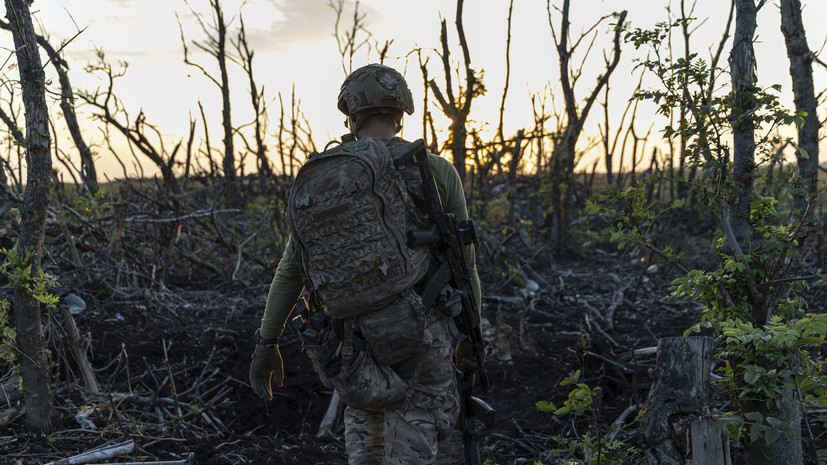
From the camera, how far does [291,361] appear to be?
5.50m

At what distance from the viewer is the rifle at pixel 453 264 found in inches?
94.0

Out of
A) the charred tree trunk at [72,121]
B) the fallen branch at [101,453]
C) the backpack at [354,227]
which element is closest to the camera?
the backpack at [354,227]

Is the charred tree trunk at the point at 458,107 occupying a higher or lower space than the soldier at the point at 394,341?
higher

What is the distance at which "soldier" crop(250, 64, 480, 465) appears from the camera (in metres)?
2.32

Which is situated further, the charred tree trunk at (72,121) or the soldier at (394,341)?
the charred tree trunk at (72,121)

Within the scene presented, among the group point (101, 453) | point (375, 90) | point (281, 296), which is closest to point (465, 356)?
point (281, 296)

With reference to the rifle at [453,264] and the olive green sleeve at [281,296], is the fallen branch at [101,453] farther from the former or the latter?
the rifle at [453,264]

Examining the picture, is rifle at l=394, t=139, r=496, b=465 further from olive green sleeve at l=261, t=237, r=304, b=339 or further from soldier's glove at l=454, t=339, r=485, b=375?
olive green sleeve at l=261, t=237, r=304, b=339

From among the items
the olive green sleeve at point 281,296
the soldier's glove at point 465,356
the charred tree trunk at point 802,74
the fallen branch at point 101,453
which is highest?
the charred tree trunk at point 802,74

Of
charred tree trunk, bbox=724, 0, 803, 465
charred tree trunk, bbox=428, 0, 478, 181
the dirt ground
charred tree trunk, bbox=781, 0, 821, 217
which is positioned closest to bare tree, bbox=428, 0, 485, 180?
charred tree trunk, bbox=428, 0, 478, 181

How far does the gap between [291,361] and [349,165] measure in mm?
3620

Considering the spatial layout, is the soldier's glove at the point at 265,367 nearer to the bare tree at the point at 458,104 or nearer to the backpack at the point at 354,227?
the backpack at the point at 354,227

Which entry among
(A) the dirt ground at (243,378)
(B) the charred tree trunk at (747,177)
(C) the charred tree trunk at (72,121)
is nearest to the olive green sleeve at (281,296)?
(A) the dirt ground at (243,378)

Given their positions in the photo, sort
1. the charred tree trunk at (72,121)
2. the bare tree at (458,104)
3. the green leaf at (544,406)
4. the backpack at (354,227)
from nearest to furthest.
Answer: the backpack at (354,227) → the green leaf at (544,406) → the bare tree at (458,104) → the charred tree trunk at (72,121)
